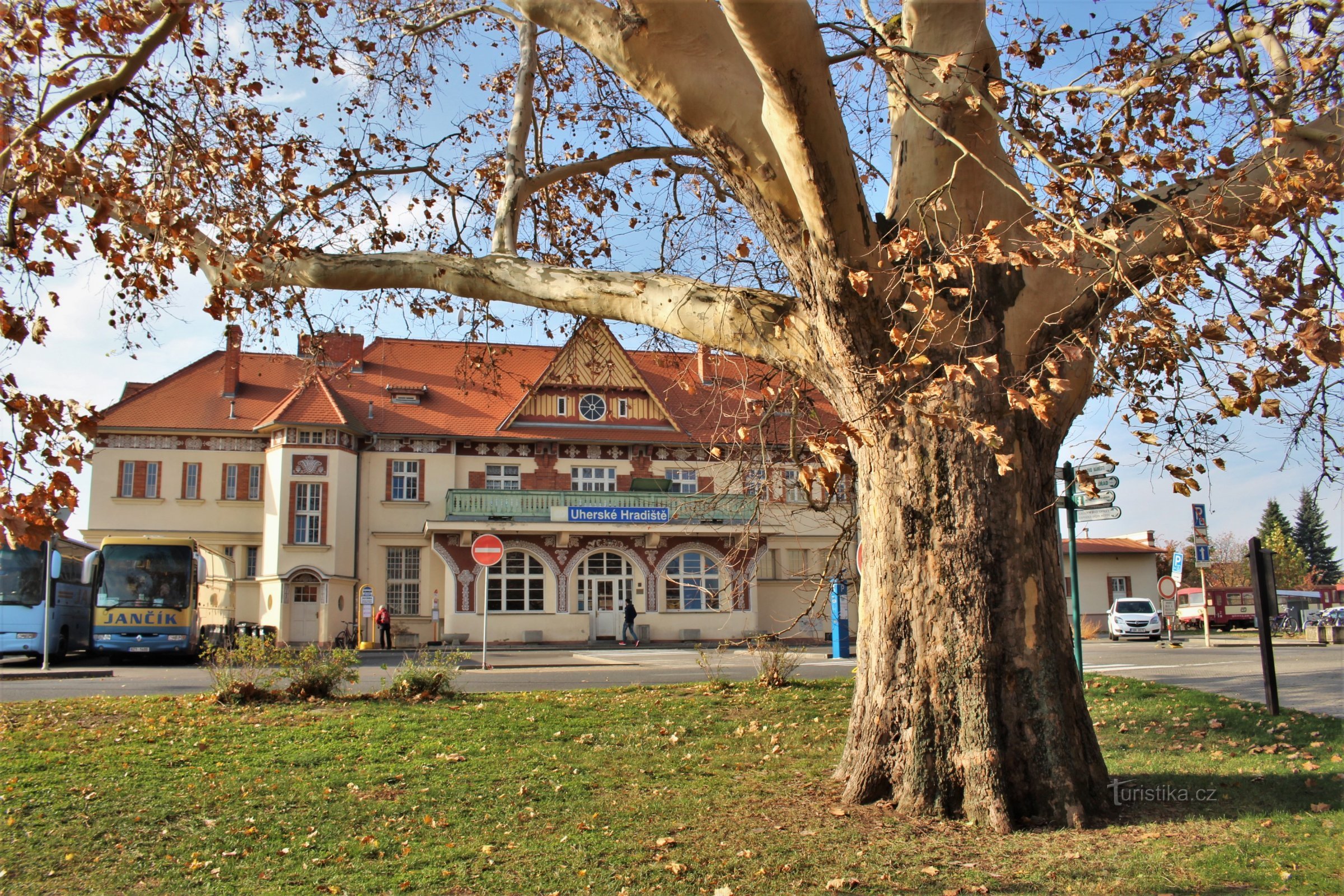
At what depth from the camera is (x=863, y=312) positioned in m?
6.34

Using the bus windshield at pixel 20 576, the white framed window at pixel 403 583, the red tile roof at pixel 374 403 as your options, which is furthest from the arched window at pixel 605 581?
the bus windshield at pixel 20 576

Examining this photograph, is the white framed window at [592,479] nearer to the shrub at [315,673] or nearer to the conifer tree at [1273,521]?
the shrub at [315,673]

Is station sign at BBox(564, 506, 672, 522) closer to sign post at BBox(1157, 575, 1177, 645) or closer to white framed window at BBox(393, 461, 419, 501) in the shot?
white framed window at BBox(393, 461, 419, 501)

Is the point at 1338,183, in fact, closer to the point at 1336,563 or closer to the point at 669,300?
the point at 669,300

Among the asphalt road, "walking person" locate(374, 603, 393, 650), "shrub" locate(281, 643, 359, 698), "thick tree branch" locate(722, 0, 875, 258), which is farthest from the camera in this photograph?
"walking person" locate(374, 603, 393, 650)

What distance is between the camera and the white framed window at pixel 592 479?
128ft

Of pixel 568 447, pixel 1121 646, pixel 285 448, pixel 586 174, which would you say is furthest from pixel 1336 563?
pixel 586 174

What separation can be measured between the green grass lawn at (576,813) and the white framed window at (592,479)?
28.9 meters

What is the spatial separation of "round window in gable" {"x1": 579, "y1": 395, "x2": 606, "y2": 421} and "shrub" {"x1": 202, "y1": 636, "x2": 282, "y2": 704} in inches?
1102

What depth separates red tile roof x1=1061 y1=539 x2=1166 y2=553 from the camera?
49.1 m

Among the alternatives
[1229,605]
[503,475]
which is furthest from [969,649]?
[1229,605]

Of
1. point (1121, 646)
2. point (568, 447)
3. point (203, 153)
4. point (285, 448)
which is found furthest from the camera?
point (568, 447)

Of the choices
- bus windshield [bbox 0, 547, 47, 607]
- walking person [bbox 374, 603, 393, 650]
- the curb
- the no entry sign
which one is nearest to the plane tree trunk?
the no entry sign

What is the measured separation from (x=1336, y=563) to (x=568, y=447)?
5495 cm
